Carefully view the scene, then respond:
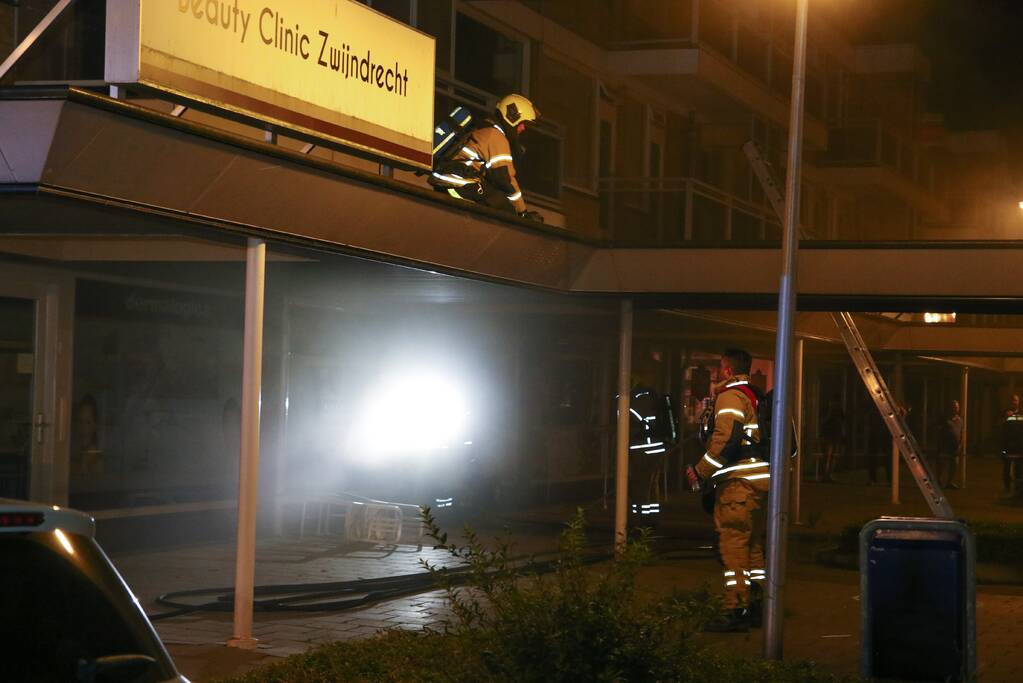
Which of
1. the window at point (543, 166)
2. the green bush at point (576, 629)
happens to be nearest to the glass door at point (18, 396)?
the window at point (543, 166)

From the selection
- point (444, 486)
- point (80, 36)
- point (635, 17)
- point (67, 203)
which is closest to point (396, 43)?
point (80, 36)

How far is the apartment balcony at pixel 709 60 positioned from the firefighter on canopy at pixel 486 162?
30.0 ft

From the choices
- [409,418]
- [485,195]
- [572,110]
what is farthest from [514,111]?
[572,110]

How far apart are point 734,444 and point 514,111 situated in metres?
4.42

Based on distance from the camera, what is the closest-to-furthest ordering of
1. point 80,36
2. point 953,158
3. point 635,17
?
point 80,36 → point 635,17 → point 953,158

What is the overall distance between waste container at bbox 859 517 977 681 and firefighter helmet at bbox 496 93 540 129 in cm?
621

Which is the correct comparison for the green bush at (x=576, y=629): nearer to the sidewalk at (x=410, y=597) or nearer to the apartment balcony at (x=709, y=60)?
the sidewalk at (x=410, y=597)

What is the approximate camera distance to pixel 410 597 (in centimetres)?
1225

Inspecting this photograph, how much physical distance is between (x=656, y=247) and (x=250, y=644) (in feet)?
20.7

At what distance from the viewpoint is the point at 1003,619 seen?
40.3 feet

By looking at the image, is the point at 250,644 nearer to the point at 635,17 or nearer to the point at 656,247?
the point at 656,247

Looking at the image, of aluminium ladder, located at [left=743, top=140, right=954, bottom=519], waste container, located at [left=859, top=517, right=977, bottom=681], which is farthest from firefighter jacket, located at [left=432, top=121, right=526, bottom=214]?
waste container, located at [left=859, top=517, right=977, bottom=681]

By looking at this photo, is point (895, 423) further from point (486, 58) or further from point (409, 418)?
point (409, 418)

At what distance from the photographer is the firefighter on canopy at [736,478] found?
1076 centimetres
